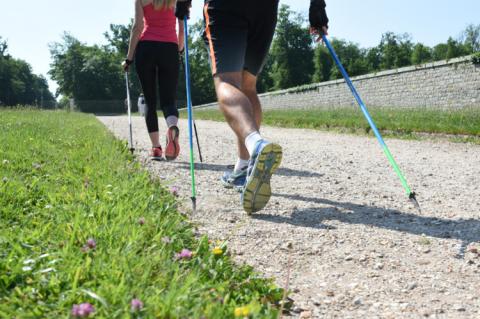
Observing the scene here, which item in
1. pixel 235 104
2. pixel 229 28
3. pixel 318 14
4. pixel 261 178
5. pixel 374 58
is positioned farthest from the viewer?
pixel 374 58

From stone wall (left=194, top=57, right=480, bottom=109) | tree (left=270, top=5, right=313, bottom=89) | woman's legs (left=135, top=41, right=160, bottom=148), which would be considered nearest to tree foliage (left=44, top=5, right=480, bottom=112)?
tree (left=270, top=5, right=313, bottom=89)

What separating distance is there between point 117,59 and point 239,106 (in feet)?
278

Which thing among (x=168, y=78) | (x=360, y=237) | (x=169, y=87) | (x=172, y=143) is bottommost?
(x=360, y=237)

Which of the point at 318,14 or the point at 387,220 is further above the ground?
the point at 318,14

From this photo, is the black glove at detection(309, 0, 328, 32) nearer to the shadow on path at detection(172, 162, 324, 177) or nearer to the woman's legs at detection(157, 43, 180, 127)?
the shadow on path at detection(172, 162, 324, 177)

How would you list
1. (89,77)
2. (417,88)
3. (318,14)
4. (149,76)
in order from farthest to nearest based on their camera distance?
(89,77) → (417,88) → (149,76) → (318,14)

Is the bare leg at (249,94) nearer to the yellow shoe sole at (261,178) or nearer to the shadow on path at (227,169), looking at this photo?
the yellow shoe sole at (261,178)

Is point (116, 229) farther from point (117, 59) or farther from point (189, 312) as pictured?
point (117, 59)

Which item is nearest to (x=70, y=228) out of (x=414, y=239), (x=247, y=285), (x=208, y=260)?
(x=208, y=260)

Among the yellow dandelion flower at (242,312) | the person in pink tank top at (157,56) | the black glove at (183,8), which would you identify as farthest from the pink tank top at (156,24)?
the yellow dandelion flower at (242,312)

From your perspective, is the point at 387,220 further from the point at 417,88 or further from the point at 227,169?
the point at 417,88

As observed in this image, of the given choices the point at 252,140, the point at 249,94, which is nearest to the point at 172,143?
the point at 249,94

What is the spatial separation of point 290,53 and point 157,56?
261ft

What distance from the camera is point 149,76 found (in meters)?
5.91
